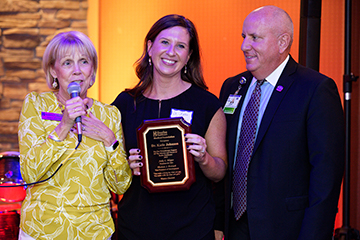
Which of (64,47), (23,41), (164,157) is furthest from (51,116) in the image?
(23,41)

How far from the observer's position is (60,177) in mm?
1832

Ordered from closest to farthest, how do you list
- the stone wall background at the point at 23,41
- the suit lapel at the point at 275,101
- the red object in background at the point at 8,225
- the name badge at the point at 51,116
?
the name badge at the point at 51,116, the suit lapel at the point at 275,101, the red object in background at the point at 8,225, the stone wall background at the point at 23,41

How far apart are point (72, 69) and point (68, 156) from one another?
0.44 meters

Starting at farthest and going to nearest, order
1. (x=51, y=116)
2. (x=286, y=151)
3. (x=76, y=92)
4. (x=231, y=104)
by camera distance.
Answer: (x=231, y=104)
(x=286, y=151)
(x=51, y=116)
(x=76, y=92)

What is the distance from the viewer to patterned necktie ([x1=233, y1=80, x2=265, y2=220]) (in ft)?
6.93

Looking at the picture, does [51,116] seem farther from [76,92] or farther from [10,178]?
[10,178]

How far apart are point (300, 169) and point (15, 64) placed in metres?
3.36

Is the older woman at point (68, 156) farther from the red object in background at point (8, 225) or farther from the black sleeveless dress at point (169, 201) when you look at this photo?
the red object in background at point (8, 225)

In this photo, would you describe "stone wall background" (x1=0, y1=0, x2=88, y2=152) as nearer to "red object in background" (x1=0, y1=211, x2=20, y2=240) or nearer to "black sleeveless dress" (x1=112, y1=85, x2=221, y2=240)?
"red object in background" (x1=0, y1=211, x2=20, y2=240)

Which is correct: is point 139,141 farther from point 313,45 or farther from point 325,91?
point 313,45

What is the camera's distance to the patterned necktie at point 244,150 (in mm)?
2111

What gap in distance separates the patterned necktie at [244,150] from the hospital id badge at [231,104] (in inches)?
3.6

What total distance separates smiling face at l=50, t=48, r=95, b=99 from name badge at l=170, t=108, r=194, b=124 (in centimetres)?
52

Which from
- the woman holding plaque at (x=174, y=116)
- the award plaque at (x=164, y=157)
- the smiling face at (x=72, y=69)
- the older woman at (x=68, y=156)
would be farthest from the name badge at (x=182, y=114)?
the smiling face at (x=72, y=69)
